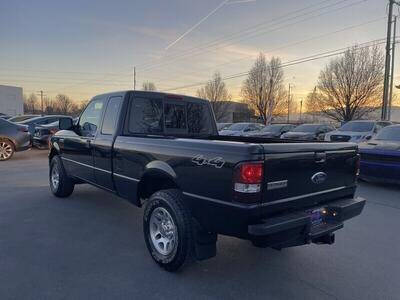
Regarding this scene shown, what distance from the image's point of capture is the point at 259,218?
292 centimetres

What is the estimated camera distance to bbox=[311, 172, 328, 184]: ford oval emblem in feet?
11.1

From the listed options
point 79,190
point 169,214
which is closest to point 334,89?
point 79,190

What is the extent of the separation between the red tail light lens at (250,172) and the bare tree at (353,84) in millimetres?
32519

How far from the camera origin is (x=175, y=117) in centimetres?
508

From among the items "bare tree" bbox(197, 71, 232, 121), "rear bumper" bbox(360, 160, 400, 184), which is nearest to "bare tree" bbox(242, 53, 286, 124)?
"bare tree" bbox(197, 71, 232, 121)

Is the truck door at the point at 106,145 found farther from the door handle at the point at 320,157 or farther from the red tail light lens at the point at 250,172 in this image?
the door handle at the point at 320,157

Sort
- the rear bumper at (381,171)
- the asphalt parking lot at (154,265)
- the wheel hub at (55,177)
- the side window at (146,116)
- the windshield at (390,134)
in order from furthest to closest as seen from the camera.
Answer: the windshield at (390,134) → the rear bumper at (381,171) → the wheel hub at (55,177) → the side window at (146,116) → the asphalt parking lot at (154,265)

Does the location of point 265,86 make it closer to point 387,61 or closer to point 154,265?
point 387,61

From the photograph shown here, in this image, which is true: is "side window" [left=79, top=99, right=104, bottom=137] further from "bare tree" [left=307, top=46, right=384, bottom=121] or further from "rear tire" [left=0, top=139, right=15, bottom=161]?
"bare tree" [left=307, top=46, right=384, bottom=121]

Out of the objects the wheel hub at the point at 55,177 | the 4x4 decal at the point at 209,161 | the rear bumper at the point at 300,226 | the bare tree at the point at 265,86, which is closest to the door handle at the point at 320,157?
the rear bumper at the point at 300,226

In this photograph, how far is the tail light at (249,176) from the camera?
283cm

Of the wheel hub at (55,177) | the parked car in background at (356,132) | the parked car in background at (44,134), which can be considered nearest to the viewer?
the wheel hub at (55,177)

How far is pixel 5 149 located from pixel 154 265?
36.7 feet

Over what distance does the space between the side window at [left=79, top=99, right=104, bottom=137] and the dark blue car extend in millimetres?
6629
